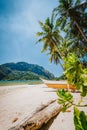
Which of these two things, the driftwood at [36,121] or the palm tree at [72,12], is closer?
the driftwood at [36,121]

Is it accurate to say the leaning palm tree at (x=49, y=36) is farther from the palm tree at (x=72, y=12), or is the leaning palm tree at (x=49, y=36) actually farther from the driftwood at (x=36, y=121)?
the driftwood at (x=36, y=121)

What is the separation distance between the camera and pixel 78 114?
0.68m

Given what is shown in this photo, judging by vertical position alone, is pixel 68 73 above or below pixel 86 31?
below

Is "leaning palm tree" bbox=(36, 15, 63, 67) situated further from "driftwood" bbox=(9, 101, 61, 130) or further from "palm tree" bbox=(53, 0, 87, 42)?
"driftwood" bbox=(9, 101, 61, 130)

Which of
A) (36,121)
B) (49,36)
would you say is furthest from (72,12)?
(36,121)

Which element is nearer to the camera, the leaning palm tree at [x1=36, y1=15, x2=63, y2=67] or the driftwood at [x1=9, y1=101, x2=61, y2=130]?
the driftwood at [x1=9, y1=101, x2=61, y2=130]

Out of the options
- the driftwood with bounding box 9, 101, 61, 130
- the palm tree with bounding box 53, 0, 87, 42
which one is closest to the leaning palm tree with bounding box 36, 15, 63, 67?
the palm tree with bounding box 53, 0, 87, 42

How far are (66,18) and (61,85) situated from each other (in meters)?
7.75

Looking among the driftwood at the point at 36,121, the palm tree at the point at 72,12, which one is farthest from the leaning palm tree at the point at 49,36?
the driftwood at the point at 36,121

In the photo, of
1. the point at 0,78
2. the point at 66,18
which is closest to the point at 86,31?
the point at 66,18

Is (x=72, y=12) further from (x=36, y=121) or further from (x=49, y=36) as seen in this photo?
(x=36, y=121)

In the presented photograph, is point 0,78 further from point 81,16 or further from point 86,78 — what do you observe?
point 86,78

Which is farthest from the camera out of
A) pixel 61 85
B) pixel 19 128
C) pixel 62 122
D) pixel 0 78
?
pixel 0 78

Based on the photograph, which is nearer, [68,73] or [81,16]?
[68,73]
